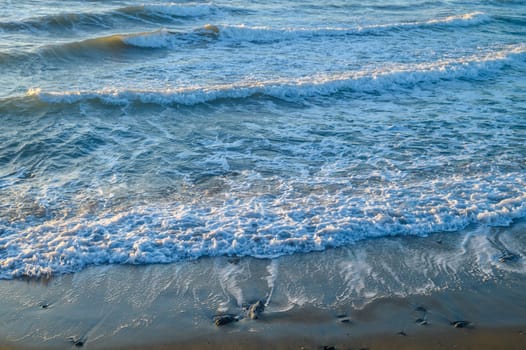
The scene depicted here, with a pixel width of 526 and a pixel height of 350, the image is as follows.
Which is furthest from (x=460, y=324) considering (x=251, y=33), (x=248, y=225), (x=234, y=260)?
(x=251, y=33)

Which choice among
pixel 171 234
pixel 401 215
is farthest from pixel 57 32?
pixel 401 215

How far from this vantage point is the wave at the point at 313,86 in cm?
1296

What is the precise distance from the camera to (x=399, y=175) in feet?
30.1

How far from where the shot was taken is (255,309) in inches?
229

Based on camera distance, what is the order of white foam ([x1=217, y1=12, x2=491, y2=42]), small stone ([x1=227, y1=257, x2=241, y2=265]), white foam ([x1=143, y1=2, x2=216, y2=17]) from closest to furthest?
small stone ([x1=227, y1=257, x2=241, y2=265]) < white foam ([x1=217, y1=12, x2=491, y2=42]) < white foam ([x1=143, y1=2, x2=216, y2=17])

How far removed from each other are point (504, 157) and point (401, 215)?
342cm

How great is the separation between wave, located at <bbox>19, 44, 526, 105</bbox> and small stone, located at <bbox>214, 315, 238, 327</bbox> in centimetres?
821

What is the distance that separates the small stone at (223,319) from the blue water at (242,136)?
1.28 meters

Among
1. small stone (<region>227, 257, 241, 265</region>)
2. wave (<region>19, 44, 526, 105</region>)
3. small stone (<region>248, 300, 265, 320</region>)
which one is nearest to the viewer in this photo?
small stone (<region>248, 300, 265, 320</region>)

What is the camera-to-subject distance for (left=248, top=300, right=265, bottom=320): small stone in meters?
5.70

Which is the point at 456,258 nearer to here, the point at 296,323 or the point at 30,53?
the point at 296,323

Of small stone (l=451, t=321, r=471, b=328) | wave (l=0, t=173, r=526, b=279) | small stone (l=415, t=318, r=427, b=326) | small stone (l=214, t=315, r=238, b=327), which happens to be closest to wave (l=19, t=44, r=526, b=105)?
wave (l=0, t=173, r=526, b=279)

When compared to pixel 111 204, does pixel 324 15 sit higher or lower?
higher

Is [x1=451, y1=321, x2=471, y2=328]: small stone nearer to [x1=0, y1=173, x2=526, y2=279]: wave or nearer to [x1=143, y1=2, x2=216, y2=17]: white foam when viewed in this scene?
[x1=0, y1=173, x2=526, y2=279]: wave
